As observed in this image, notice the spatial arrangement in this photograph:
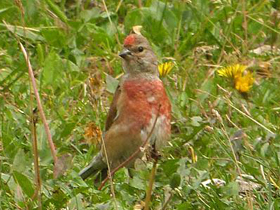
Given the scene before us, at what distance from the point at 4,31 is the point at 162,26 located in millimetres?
1137

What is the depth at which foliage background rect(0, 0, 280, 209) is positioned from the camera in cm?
481

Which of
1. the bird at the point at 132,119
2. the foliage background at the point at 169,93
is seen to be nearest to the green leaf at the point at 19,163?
the foliage background at the point at 169,93

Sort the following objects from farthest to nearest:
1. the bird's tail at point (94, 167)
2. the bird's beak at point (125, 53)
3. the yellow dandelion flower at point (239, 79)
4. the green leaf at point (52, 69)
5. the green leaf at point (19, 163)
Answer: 1. the green leaf at point (52, 69)
2. the bird's beak at point (125, 53)
3. the bird's tail at point (94, 167)
4. the yellow dandelion flower at point (239, 79)
5. the green leaf at point (19, 163)

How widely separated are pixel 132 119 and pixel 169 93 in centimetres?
81

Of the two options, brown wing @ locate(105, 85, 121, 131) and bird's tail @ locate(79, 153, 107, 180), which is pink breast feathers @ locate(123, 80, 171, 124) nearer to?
brown wing @ locate(105, 85, 121, 131)

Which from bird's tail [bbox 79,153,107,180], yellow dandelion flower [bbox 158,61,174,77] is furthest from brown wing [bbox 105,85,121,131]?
yellow dandelion flower [bbox 158,61,174,77]

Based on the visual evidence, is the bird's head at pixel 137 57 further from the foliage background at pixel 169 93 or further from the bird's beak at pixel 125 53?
the foliage background at pixel 169 93

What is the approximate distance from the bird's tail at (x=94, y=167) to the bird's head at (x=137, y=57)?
2.01 ft

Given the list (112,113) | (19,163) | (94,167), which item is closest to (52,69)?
(112,113)

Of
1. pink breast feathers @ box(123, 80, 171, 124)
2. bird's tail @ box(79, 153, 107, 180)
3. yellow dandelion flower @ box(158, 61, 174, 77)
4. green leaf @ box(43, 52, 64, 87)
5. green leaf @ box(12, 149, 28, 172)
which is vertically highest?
green leaf @ box(12, 149, 28, 172)

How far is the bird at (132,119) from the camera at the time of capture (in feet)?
19.3

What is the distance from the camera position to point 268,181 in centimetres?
496

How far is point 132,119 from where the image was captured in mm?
5898

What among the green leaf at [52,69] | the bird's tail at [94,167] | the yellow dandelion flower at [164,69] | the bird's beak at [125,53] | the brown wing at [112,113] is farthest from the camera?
the green leaf at [52,69]
